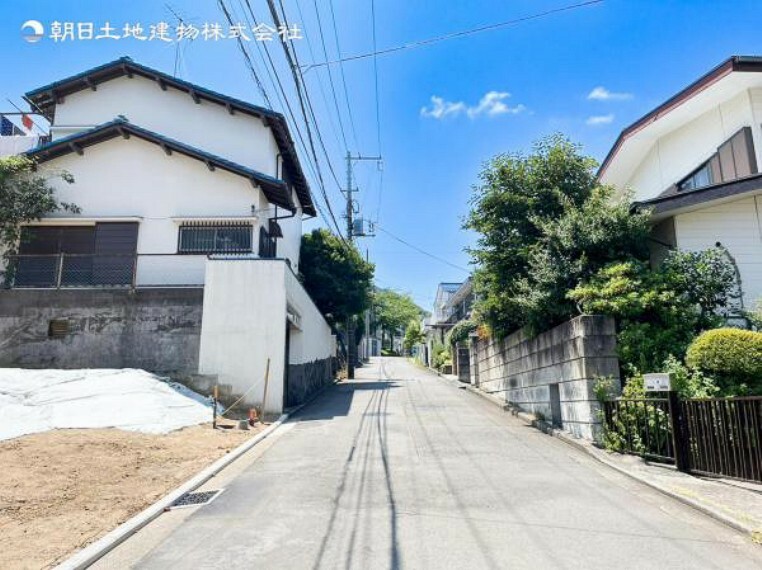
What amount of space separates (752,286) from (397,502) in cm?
946

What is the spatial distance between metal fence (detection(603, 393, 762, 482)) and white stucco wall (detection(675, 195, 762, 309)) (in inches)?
185

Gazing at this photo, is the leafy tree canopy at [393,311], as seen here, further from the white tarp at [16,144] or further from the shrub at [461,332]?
the white tarp at [16,144]

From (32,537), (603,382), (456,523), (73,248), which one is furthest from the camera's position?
(73,248)

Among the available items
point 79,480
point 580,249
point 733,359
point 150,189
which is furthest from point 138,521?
point 150,189

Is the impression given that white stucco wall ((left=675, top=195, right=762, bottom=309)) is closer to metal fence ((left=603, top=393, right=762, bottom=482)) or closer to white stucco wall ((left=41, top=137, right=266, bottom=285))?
metal fence ((left=603, top=393, right=762, bottom=482))

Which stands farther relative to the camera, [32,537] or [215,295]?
[215,295]

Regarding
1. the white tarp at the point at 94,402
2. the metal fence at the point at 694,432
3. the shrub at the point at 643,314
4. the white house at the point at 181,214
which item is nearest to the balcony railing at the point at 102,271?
the white house at the point at 181,214

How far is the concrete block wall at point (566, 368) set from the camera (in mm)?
9320

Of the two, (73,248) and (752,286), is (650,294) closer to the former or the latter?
(752,286)

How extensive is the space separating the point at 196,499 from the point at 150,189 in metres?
12.5

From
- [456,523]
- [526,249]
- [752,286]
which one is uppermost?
[526,249]

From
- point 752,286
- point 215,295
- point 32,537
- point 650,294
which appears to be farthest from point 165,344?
point 752,286

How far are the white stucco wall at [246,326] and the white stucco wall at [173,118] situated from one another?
637 cm

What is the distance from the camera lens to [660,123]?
14945 millimetres
